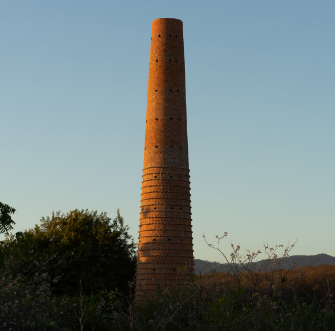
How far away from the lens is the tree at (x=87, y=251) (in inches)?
1137

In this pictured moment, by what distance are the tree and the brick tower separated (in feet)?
14.6

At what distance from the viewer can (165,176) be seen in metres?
26.2

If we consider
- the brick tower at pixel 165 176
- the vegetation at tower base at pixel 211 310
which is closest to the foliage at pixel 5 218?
the vegetation at tower base at pixel 211 310

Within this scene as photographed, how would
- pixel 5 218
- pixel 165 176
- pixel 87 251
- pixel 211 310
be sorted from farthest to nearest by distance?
pixel 87 251 < pixel 165 176 < pixel 5 218 < pixel 211 310

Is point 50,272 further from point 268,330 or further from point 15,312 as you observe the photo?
point 268,330

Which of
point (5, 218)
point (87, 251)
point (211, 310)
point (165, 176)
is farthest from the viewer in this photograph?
point (87, 251)

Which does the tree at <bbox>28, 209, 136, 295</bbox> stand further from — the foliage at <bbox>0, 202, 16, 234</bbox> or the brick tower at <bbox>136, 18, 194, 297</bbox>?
the foliage at <bbox>0, 202, 16, 234</bbox>

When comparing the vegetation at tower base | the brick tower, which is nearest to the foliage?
the vegetation at tower base

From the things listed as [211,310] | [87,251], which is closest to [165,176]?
[87,251]

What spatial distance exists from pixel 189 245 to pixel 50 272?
8.44m

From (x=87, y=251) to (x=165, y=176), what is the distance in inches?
303

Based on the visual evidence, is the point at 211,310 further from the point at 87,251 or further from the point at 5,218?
the point at 87,251

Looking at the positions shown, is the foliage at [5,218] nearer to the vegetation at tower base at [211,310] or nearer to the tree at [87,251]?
the vegetation at tower base at [211,310]

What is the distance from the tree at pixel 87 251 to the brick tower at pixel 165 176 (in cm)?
445
